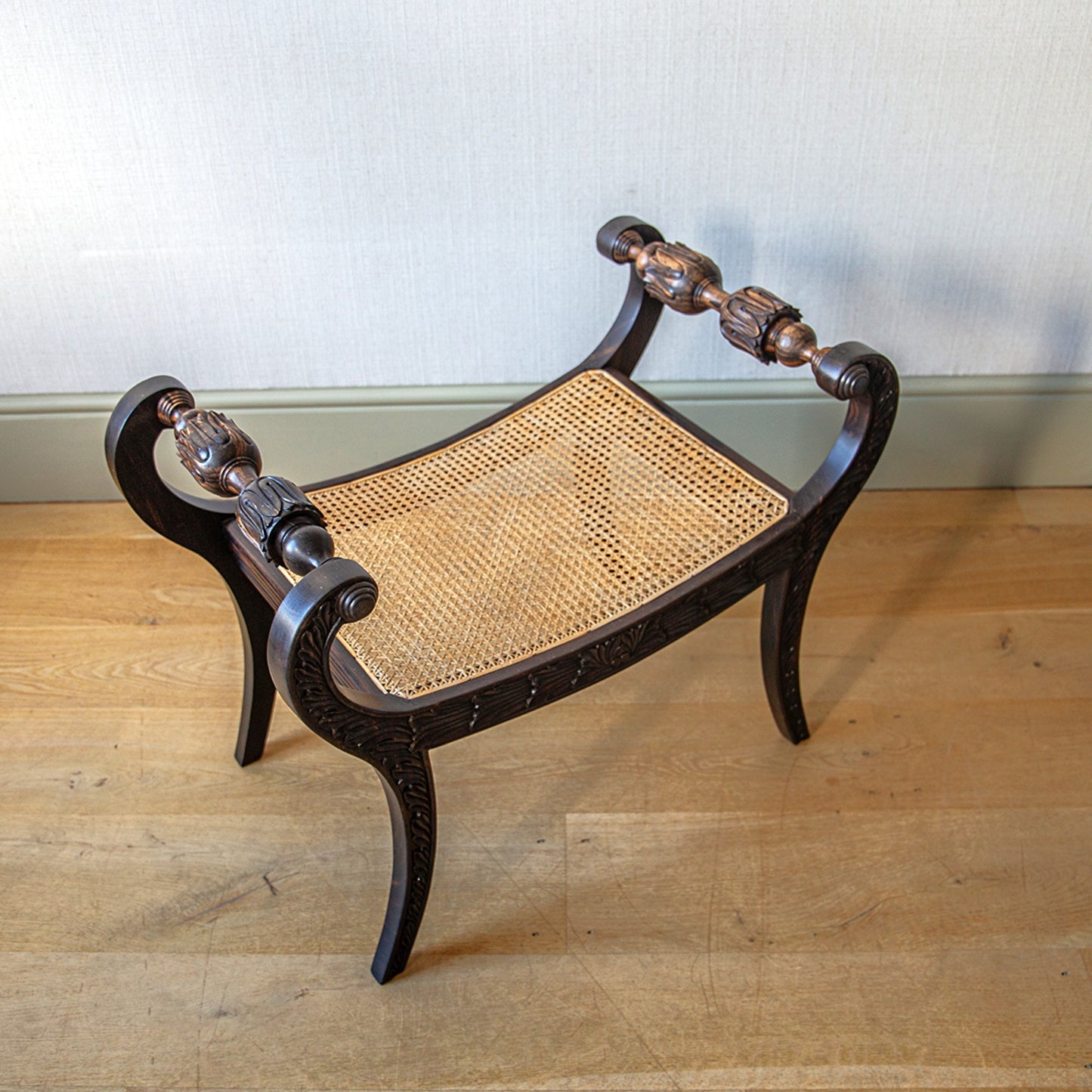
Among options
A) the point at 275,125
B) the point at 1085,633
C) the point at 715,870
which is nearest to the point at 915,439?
the point at 1085,633

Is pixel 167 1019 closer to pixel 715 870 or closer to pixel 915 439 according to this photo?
pixel 715 870

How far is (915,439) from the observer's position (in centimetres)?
165

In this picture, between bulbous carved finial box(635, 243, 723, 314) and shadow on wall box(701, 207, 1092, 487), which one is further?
shadow on wall box(701, 207, 1092, 487)

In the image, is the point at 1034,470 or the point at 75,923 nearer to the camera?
the point at 75,923

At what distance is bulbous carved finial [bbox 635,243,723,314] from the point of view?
1132mm

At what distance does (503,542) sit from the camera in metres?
1.08

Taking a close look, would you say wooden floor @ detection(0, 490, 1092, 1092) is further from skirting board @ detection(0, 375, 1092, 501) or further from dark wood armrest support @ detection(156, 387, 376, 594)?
dark wood armrest support @ detection(156, 387, 376, 594)

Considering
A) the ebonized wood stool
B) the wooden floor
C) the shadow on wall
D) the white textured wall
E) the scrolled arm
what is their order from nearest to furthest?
the scrolled arm → the ebonized wood stool → the wooden floor → the white textured wall → the shadow on wall

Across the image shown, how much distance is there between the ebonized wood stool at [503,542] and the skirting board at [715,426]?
0.37 meters

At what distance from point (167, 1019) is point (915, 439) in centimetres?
128

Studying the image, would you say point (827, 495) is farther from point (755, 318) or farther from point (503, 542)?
point (503, 542)

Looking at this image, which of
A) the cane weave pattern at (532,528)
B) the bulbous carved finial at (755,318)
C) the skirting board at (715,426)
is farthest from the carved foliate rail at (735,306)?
the skirting board at (715,426)

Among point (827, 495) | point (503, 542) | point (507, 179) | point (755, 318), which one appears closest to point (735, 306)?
point (755, 318)

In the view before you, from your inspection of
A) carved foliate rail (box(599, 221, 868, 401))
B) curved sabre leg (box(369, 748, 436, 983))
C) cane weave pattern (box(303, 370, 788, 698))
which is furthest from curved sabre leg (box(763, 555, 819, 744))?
curved sabre leg (box(369, 748, 436, 983))
